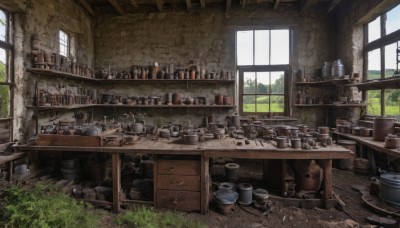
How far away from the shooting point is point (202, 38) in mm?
5957

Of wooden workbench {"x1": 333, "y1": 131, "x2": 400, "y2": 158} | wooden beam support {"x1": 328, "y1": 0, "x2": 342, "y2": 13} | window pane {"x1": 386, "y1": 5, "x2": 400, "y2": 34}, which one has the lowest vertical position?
wooden workbench {"x1": 333, "y1": 131, "x2": 400, "y2": 158}

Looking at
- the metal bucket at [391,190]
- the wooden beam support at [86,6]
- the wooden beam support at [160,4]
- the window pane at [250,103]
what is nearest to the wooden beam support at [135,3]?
the wooden beam support at [160,4]

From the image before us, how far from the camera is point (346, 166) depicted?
4.52 m

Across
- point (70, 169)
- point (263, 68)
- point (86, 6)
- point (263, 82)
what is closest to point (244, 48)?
point (263, 68)

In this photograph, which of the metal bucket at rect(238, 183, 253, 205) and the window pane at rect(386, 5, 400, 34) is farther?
the window pane at rect(386, 5, 400, 34)

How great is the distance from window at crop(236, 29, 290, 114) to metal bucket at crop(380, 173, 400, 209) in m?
3.17

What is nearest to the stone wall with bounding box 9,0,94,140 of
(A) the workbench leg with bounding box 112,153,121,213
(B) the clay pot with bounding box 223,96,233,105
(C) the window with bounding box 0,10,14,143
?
(C) the window with bounding box 0,10,14,143

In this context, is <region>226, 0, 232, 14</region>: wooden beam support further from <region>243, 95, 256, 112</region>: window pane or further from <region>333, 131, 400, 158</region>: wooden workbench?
<region>333, 131, 400, 158</region>: wooden workbench

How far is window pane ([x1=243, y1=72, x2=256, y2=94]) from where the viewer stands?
6.04 meters

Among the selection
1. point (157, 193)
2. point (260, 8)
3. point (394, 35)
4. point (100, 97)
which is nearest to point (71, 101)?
point (100, 97)

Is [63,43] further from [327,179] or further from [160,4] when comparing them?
[327,179]

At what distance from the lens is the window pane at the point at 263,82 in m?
6.00

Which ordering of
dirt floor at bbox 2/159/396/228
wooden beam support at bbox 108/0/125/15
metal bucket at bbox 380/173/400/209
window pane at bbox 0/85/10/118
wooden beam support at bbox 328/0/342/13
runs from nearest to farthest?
dirt floor at bbox 2/159/396/228, metal bucket at bbox 380/173/400/209, window pane at bbox 0/85/10/118, wooden beam support at bbox 328/0/342/13, wooden beam support at bbox 108/0/125/15

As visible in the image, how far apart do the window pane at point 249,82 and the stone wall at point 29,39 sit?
3.84 metres
